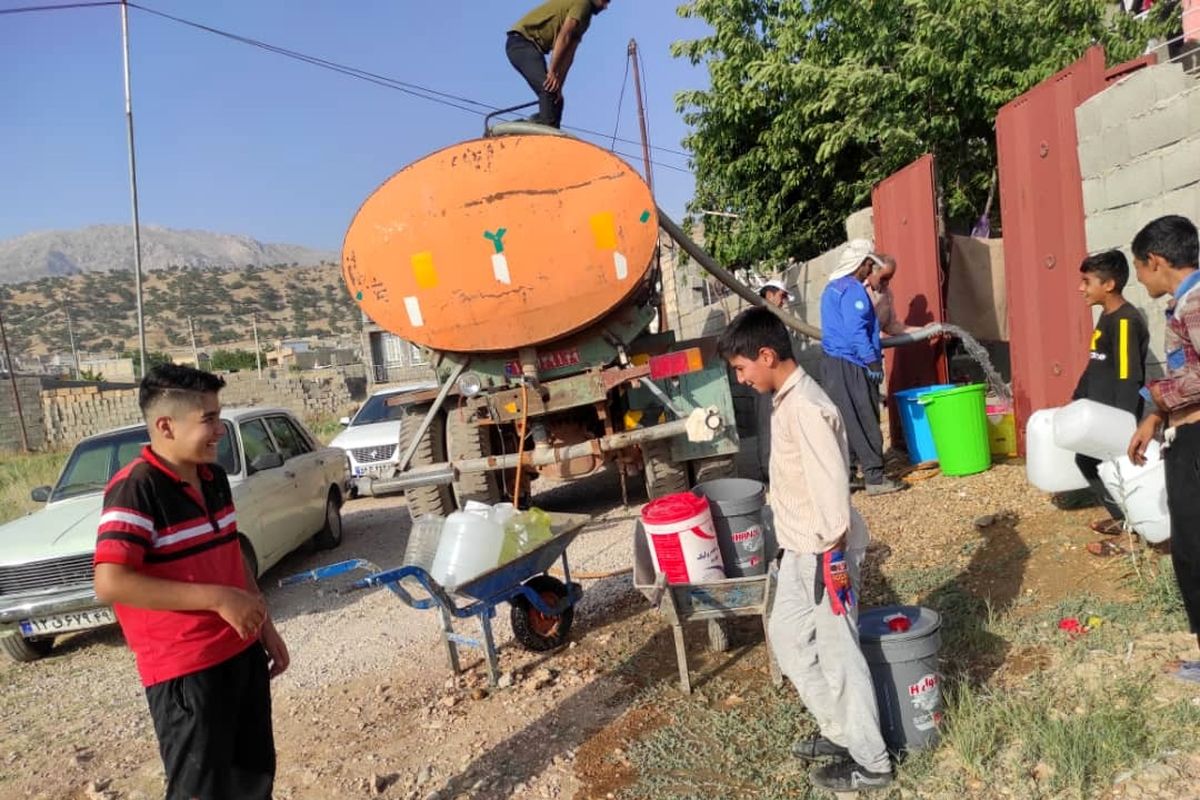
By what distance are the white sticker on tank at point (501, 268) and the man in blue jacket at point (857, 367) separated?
2.51 metres

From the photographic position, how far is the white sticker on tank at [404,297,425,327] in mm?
5730

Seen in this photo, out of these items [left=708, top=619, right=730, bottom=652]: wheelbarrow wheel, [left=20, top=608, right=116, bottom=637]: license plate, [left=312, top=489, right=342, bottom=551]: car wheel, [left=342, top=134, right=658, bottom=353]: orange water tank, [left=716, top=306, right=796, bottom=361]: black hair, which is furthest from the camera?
[left=312, top=489, right=342, bottom=551]: car wheel

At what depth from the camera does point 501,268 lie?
5609 mm

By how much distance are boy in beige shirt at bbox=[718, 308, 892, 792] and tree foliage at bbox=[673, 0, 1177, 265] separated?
776cm

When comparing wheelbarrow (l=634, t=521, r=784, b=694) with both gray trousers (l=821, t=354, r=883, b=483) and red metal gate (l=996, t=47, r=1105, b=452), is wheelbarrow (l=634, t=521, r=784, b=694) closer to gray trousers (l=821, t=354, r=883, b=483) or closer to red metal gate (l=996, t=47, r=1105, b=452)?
gray trousers (l=821, t=354, r=883, b=483)

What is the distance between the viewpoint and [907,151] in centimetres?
980

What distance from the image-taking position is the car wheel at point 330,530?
7.86 m

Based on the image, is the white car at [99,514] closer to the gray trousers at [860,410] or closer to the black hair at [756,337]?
the black hair at [756,337]

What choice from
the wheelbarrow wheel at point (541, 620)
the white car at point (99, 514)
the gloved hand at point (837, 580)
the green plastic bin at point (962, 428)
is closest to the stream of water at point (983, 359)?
the green plastic bin at point (962, 428)

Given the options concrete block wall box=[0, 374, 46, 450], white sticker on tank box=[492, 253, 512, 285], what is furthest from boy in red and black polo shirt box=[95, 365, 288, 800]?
concrete block wall box=[0, 374, 46, 450]

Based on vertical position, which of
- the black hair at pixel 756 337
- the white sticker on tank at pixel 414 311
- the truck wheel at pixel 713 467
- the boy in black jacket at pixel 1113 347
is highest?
the white sticker on tank at pixel 414 311

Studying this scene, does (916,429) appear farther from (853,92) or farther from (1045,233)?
(853,92)

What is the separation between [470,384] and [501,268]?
0.91 metres

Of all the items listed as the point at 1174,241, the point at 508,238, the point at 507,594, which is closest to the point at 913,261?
the point at 508,238
